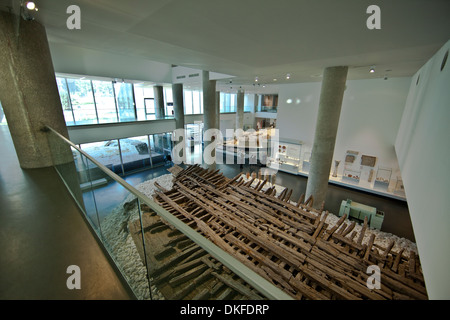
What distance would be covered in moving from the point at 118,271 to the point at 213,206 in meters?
3.52

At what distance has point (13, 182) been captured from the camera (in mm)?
3568

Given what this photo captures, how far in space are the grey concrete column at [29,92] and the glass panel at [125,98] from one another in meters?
9.44

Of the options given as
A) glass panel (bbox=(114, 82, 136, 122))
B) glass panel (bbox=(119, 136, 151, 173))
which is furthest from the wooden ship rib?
glass panel (bbox=(119, 136, 151, 173))

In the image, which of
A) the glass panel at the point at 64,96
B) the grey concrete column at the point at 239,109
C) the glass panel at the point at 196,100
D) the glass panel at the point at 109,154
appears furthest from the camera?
the grey concrete column at the point at 239,109

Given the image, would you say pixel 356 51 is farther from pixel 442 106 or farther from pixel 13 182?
pixel 13 182

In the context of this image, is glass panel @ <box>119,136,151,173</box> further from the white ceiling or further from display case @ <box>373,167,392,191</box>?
display case @ <box>373,167,392,191</box>

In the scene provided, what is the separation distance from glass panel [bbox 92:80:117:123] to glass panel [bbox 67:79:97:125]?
34 cm

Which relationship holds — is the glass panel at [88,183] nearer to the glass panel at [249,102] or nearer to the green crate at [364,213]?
the green crate at [364,213]

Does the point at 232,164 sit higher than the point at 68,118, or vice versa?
the point at 68,118

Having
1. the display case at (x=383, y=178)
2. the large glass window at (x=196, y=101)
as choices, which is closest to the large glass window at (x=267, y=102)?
the large glass window at (x=196, y=101)

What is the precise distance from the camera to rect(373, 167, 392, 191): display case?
10.6m

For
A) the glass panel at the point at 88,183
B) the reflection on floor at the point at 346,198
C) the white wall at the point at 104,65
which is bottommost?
the reflection on floor at the point at 346,198

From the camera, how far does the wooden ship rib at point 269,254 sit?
2.15m
